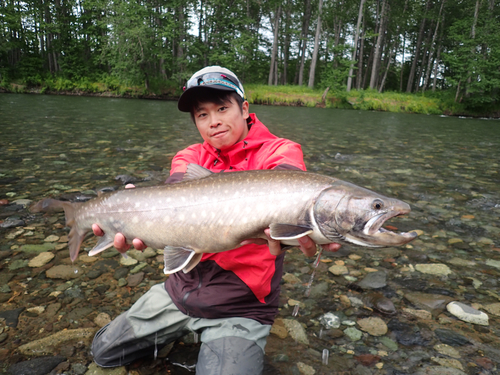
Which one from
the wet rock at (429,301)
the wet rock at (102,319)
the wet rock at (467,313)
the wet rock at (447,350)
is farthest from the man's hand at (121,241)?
the wet rock at (467,313)

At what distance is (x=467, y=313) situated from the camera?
3.01 m

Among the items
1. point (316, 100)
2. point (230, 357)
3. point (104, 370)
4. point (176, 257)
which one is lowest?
point (104, 370)

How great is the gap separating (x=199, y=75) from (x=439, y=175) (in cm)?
713

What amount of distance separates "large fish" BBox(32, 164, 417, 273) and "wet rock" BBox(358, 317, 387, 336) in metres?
1.28

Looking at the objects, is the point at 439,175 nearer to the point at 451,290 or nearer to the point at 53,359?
the point at 451,290

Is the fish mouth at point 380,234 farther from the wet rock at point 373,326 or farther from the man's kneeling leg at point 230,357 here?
the wet rock at point 373,326

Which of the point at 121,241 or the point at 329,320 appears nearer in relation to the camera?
the point at 121,241

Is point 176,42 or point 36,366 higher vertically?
point 176,42

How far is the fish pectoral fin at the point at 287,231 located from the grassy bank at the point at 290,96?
30650mm

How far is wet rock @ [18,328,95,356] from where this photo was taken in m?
2.45

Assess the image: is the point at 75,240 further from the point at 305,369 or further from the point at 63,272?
the point at 305,369

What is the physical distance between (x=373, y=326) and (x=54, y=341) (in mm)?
2572

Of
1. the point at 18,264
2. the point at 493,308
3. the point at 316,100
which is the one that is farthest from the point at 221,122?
the point at 316,100

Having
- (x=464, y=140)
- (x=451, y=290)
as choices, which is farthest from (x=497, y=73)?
(x=451, y=290)
